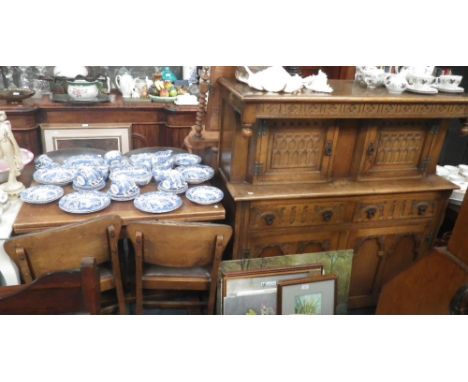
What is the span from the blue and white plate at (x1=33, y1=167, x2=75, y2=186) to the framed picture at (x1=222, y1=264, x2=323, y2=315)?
0.84 metres

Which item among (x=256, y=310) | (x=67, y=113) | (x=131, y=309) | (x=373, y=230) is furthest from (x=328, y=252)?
(x=67, y=113)

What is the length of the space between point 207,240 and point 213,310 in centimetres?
39

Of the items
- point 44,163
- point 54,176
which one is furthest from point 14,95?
point 54,176

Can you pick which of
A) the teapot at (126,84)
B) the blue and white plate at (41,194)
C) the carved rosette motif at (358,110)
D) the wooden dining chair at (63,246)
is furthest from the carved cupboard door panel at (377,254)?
the teapot at (126,84)

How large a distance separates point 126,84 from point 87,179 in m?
1.92

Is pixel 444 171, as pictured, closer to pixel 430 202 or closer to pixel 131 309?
pixel 430 202

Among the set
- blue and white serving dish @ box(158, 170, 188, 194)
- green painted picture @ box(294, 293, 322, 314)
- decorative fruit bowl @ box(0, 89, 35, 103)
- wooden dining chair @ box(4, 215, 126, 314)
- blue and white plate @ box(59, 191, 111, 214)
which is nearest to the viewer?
wooden dining chair @ box(4, 215, 126, 314)

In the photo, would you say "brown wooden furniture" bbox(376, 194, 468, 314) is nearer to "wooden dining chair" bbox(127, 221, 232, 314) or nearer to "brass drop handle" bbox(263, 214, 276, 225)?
"wooden dining chair" bbox(127, 221, 232, 314)

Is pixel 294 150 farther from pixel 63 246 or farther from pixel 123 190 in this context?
pixel 63 246

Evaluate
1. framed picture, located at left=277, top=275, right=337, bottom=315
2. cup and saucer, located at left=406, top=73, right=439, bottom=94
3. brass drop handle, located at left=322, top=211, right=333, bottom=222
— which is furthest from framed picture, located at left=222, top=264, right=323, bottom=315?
cup and saucer, located at left=406, top=73, right=439, bottom=94

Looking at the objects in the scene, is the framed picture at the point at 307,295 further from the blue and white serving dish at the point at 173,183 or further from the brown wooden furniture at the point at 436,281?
the brown wooden furniture at the point at 436,281

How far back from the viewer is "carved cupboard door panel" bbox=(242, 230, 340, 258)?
5.81 feet

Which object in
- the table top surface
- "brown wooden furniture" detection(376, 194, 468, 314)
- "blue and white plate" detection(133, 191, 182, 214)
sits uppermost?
"brown wooden furniture" detection(376, 194, 468, 314)

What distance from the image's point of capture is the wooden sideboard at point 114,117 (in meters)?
3.03
